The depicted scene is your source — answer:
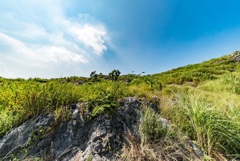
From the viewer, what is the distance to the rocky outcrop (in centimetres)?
353

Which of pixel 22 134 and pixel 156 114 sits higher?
pixel 156 114

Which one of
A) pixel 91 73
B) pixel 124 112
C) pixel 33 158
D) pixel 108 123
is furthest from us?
pixel 91 73

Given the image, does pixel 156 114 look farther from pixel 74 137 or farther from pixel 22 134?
pixel 22 134

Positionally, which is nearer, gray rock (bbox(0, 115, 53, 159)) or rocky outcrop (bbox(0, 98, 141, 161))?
rocky outcrop (bbox(0, 98, 141, 161))

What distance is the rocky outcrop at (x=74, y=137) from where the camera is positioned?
353 centimetres

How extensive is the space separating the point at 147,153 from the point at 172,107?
1.54m

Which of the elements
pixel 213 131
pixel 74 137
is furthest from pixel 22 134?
pixel 213 131

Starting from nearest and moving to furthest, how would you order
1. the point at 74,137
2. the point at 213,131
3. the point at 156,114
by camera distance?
the point at 213,131 → the point at 74,137 → the point at 156,114

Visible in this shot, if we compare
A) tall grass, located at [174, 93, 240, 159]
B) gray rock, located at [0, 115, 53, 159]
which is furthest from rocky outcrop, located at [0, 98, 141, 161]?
tall grass, located at [174, 93, 240, 159]

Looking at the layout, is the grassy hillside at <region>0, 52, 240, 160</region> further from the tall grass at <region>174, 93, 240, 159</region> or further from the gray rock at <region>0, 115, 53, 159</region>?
the gray rock at <region>0, 115, 53, 159</region>

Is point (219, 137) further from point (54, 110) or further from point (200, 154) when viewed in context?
point (54, 110)

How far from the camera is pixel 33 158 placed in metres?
3.60

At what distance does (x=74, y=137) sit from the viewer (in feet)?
12.6

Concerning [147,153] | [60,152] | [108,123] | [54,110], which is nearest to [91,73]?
[54,110]
